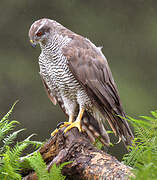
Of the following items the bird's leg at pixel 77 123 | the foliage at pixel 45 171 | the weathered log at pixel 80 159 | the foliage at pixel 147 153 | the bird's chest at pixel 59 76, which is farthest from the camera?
the bird's chest at pixel 59 76

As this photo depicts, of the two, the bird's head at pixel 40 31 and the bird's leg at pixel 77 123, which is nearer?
the bird's leg at pixel 77 123

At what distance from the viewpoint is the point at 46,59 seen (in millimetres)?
2047

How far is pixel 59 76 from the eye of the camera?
198 centimetres

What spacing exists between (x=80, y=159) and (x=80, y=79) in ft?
2.36

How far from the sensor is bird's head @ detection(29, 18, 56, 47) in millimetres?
1954

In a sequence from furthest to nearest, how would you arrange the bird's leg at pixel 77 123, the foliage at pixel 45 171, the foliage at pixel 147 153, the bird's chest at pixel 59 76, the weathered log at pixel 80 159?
the bird's chest at pixel 59 76, the bird's leg at pixel 77 123, the weathered log at pixel 80 159, the foliage at pixel 45 171, the foliage at pixel 147 153

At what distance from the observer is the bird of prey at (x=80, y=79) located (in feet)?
6.07

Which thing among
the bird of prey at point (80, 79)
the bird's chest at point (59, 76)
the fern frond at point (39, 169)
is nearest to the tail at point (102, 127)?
the bird of prey at point (80, 79)

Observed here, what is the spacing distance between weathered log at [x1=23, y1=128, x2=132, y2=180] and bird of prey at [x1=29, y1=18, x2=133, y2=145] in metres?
0.35

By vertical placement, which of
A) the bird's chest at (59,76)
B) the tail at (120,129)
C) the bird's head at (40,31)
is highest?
the bird's head at (40,31)

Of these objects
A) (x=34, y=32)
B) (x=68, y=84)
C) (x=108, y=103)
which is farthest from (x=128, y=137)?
(x=34, y=32)

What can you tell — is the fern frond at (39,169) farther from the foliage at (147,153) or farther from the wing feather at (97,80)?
the wing feather at (97,80)

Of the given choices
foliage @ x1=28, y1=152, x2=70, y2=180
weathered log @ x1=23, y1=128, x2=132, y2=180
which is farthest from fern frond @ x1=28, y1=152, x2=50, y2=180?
weathered log @ x1=23, y1=128, x2=132, y2=180

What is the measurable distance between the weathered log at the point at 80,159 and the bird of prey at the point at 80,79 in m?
0.35
